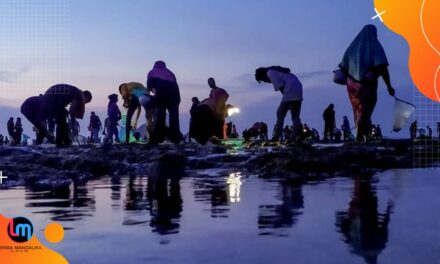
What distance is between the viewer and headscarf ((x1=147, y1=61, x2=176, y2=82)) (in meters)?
18.5

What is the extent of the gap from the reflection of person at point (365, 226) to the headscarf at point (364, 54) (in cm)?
968

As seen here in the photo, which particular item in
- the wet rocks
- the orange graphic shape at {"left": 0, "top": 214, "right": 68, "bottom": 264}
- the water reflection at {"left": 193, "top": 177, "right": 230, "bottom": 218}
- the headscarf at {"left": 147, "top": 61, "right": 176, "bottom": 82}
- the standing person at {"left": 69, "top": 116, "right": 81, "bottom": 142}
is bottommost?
the orange graphic shape at {"left": 0, "top": 214, "right": 68, "bottom": 264}

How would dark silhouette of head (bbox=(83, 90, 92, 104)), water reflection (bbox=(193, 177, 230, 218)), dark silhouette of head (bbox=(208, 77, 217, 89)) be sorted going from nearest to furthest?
water reflection (bbox=(193, 177, 230, 218)) → dark silhouette of head (bbox=(208, 77, 217, 89)) → dark silhouette of head (bbox=(83, 90, 92, 104))

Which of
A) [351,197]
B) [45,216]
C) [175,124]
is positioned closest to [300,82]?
[175,124]

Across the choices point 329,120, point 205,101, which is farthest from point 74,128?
point 329,120

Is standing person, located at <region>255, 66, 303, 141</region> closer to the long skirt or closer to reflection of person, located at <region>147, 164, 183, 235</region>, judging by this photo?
the long skirt

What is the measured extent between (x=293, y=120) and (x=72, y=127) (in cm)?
1203

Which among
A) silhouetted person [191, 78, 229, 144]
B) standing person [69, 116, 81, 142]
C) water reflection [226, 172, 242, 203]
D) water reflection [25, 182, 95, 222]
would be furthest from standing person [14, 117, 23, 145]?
water reflection [25, 182, 95, 222]

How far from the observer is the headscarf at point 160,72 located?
18.5 m

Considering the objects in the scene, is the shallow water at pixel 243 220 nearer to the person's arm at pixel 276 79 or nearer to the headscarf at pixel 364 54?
the headscarf at pixel 364 54

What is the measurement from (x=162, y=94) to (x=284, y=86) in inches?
145

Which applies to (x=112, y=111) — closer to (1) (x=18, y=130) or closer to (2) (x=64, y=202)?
(1) (x=18, y=130)

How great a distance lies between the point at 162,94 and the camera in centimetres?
1855

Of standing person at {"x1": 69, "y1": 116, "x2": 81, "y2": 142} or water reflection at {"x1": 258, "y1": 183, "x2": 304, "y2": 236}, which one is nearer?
water reflection at {"x1": 258, "y1": 183, "x2": 304, "y2": 236}
